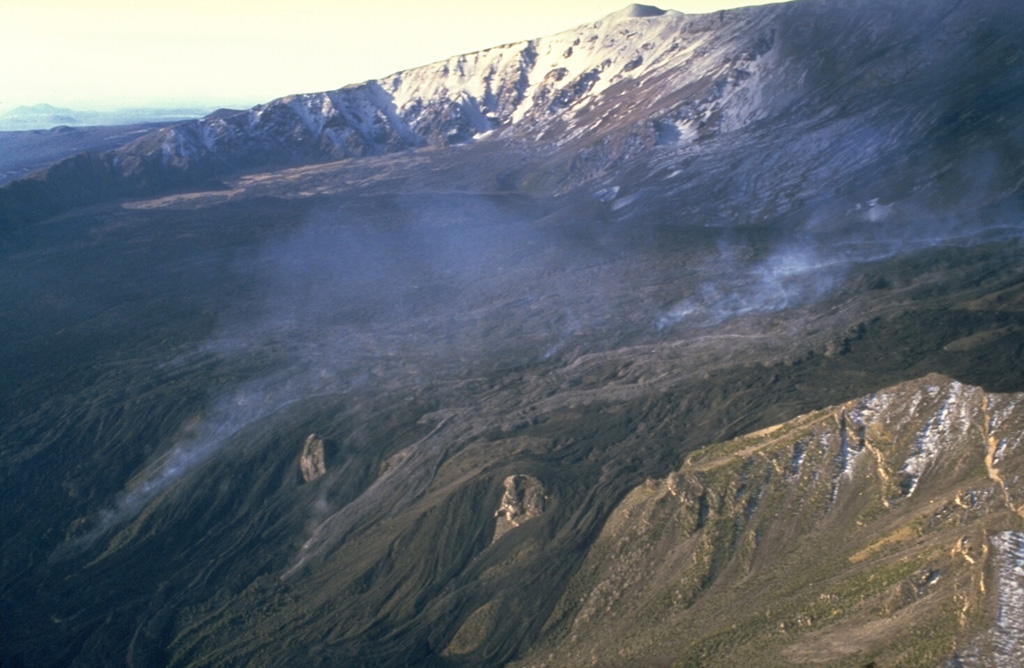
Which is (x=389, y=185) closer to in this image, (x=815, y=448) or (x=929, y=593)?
(x=815, y=448)

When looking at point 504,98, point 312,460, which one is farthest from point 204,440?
point 504,98

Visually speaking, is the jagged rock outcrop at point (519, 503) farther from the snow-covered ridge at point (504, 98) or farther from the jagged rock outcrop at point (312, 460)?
the snow-covered ridge at point (504, 98)

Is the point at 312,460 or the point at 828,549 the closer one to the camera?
the point at 828,549

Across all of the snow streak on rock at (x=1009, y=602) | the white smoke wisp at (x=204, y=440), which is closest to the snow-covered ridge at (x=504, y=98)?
the white smoke wisp at (x=204, y=440)

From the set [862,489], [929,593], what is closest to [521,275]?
[862,489]

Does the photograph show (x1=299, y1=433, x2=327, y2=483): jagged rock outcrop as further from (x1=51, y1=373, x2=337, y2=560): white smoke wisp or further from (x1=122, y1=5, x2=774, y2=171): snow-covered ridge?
(x1=122, y1=5, x2=774, y2=171): snow-covered ridge

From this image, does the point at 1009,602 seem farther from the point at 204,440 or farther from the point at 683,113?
the point at 683,113
